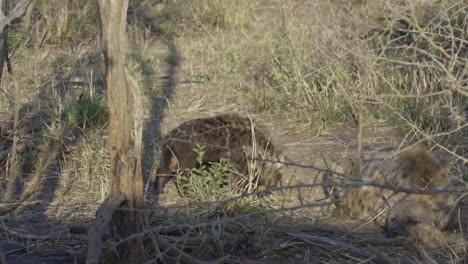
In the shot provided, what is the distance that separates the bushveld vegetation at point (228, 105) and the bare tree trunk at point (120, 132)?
0.17 metres

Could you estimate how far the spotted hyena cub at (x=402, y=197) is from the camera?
4.58m

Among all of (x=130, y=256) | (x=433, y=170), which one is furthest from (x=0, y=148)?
(x=433, y=170)

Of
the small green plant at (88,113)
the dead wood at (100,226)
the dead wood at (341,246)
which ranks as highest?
the small green plant at (88,113)

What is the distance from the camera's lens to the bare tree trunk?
365 centimetres

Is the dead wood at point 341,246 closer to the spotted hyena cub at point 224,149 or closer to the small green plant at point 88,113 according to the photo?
the spotted hyena cub at point 224,149

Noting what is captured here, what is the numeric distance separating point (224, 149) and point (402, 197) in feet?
4.91

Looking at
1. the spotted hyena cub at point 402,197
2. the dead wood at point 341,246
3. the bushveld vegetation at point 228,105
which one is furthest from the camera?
the spotted hyena cub at point 402,197

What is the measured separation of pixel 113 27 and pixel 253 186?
2.31m

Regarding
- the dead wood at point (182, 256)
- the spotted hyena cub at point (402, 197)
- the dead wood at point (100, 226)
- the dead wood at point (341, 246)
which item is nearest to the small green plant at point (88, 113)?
the spotted hyena cub at point (402, 197)

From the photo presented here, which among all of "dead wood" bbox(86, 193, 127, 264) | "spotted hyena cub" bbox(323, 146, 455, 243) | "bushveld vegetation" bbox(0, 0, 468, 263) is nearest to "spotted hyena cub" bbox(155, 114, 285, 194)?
"bushveld vegetation" bbox(0, 0, 468, 263)

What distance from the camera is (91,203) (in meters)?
5.18

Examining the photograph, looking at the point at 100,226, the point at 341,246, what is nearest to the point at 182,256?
the point at 100,226

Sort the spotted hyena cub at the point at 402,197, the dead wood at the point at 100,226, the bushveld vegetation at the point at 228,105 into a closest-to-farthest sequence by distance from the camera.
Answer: the dead wood at the point at 100,226 < the bushveld vegetation at the point at 228,105 < the spotted hyena cub at the point at 402,197

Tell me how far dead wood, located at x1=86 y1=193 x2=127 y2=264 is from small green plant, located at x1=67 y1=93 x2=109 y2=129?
3.28m
